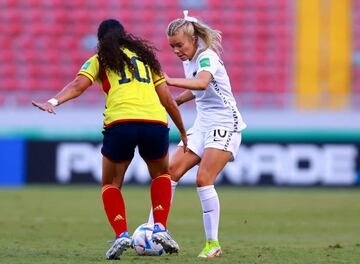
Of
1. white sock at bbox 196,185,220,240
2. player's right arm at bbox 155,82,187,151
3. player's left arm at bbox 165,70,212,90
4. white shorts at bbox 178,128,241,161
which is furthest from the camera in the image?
white shorts at bbox 178,128,241,161

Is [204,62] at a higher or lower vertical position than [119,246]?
higher

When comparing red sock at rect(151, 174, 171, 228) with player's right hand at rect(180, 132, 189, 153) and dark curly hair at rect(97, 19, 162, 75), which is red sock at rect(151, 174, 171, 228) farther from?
dark curly hair at rect(97, 19, 162, 75)

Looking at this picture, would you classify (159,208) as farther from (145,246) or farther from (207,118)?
(207,118)

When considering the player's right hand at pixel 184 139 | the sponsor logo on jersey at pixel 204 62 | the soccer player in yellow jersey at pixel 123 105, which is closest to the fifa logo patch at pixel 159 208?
the soccer player in yellow jersey at pixel 123 105

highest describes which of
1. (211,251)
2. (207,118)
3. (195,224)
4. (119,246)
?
(207,118)

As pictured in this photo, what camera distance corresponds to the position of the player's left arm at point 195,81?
7.70 meters

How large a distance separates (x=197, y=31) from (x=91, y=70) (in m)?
1.19

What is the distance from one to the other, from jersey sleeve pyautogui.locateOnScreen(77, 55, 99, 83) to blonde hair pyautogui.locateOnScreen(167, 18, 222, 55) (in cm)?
87

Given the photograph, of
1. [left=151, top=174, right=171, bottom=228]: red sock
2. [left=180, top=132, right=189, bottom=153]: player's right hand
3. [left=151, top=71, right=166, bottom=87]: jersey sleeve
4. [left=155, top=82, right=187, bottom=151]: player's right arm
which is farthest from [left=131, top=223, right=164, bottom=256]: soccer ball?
[left=151, top=71, right=166, bottom=87]: jersey sleeve

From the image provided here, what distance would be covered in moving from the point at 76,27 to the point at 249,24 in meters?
4.20

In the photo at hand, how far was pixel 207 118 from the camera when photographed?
8516 millimetres

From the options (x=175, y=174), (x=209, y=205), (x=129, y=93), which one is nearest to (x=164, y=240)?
(x=209, y=205)

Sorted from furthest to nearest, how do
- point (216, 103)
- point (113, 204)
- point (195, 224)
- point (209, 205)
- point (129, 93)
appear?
point (195, 224) → point (216, 103) → point (209, 205) → point (113, 204) → point (129, 93)

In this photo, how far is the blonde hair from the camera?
8199 mm
